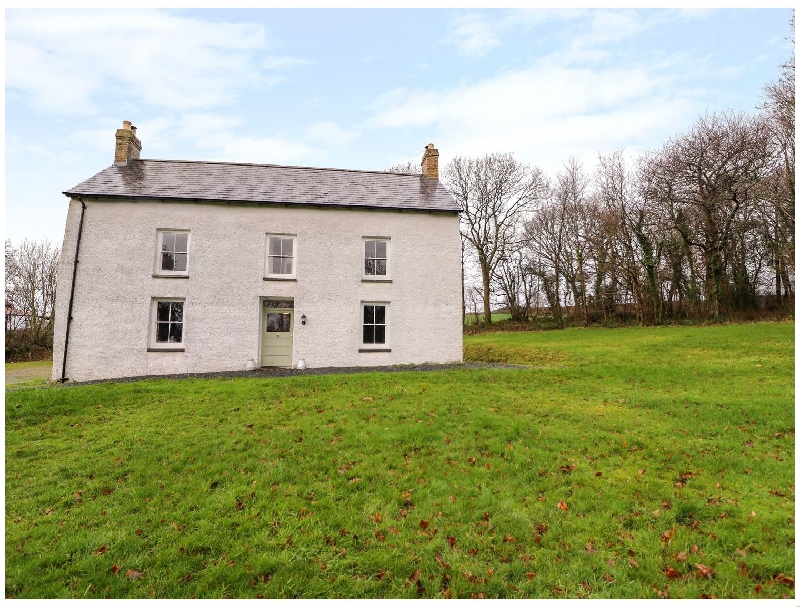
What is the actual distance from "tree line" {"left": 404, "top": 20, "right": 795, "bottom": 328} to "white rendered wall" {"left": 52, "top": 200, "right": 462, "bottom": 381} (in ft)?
63.6

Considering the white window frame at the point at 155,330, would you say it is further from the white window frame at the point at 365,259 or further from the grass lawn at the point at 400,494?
the white window frame at the point at 365,259

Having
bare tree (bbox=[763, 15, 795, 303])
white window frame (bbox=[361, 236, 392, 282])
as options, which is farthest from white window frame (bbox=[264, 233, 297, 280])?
bare tree (bbox=[763, 15, 795, 303])

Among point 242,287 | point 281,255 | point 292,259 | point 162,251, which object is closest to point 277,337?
point 242,287

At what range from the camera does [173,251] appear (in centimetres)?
1602

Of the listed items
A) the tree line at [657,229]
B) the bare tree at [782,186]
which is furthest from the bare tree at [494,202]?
the bare tree at [782,186]

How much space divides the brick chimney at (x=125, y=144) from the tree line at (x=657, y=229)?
87.3 ft

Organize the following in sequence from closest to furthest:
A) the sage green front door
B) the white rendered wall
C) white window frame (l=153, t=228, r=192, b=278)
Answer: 1. the white rendered wall
2. white window frame (l=153, t=228, r=192, b=278)
3. the sage green front door

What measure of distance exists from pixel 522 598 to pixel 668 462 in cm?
401

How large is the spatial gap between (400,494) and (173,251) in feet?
Result: 46.4

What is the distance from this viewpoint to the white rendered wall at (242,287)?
15164mm

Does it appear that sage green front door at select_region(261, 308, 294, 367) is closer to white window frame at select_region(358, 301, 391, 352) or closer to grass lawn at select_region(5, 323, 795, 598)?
white window frame at select_region(358, 301, 391, 352)

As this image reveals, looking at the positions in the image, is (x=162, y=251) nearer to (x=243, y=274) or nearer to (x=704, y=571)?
(x=243, y=274)

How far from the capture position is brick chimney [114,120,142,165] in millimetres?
17422

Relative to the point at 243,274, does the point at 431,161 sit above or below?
above
